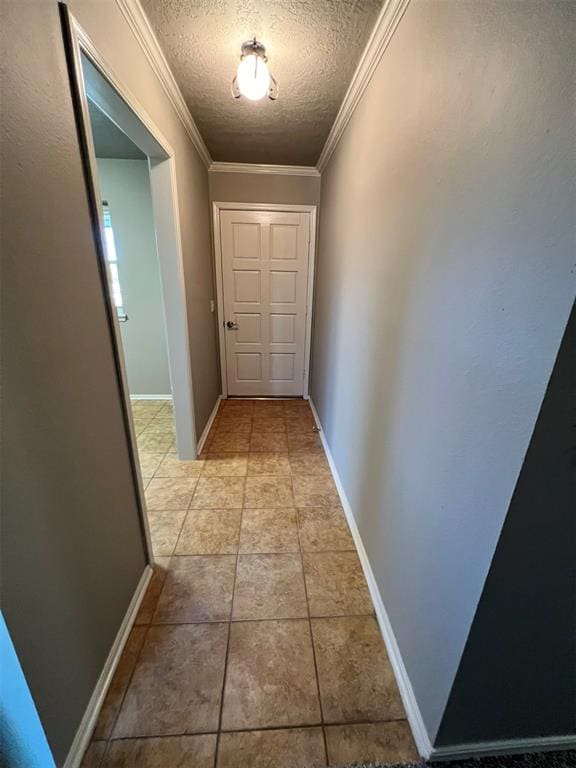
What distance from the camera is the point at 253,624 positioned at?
4.11 feet

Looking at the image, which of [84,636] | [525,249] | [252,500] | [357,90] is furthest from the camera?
[252,500]

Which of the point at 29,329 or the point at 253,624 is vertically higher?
the point at 29,329

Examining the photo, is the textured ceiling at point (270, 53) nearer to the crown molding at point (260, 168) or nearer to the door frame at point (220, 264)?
the crown molding at point (260, 168)

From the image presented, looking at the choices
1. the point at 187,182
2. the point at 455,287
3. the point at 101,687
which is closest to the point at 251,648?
the point at 101,687

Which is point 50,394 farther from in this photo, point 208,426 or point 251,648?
point 208,426

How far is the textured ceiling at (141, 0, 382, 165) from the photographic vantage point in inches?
48.0

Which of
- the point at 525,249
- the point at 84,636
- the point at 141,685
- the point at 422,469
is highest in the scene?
the point at 525,249

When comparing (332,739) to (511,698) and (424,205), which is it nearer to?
(511,698)

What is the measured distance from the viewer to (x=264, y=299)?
3.29m

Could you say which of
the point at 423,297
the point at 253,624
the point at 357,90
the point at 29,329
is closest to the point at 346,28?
the point at 357,90

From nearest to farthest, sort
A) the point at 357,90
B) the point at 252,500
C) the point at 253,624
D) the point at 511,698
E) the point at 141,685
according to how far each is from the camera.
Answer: the point at 511,698
the point at 141,685
the point at 253,624
the point at 357,90
the point at 252,500

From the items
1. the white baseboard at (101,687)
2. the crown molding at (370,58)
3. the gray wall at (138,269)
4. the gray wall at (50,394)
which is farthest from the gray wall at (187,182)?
the white baseboard at (101,687)

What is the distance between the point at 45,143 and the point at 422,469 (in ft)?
4.58

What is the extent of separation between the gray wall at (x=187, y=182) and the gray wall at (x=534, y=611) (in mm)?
1643
